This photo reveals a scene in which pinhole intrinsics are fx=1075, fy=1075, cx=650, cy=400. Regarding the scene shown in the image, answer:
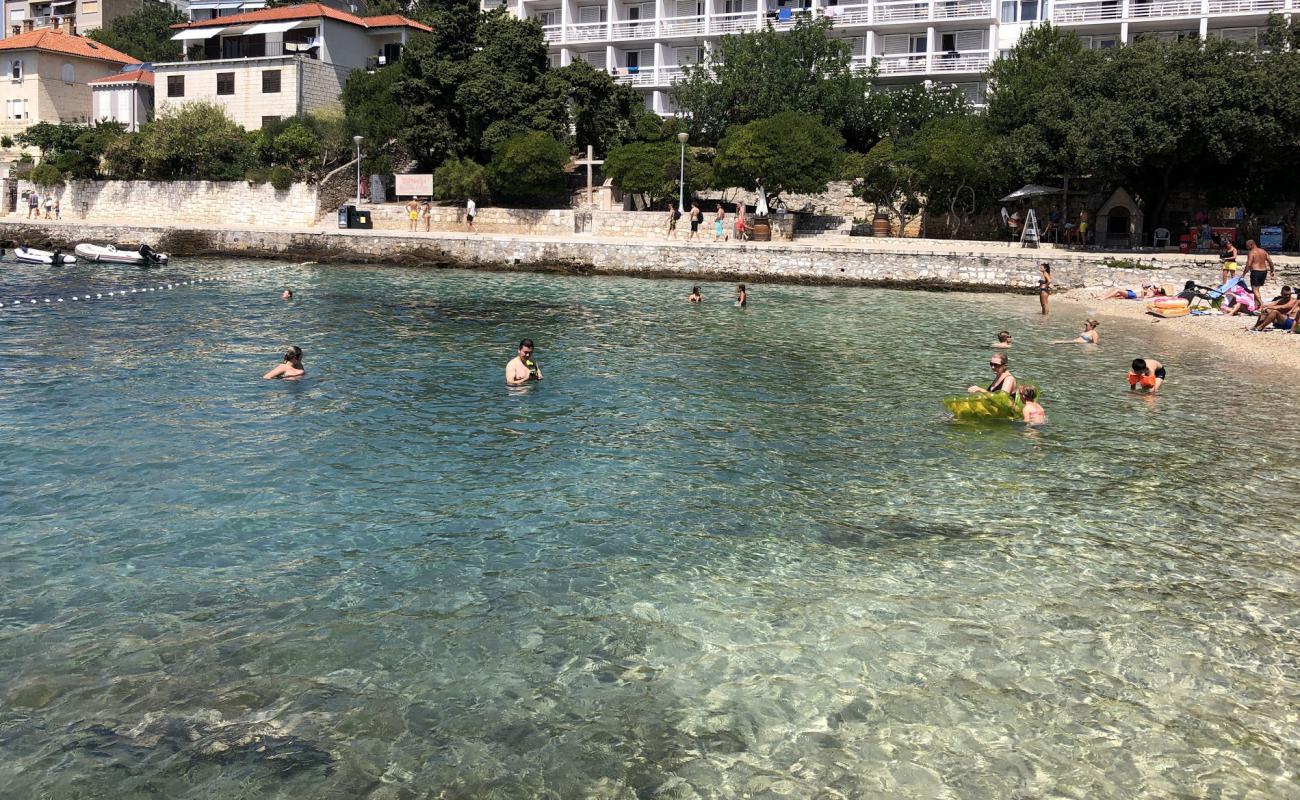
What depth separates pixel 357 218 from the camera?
43938 mm

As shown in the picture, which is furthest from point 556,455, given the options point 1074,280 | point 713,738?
point 1074,280

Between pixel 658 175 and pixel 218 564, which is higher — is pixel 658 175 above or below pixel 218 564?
above

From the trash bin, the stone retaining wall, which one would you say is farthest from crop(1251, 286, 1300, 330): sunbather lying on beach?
the trash bin

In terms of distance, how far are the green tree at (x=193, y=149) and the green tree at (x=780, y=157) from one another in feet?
77.3

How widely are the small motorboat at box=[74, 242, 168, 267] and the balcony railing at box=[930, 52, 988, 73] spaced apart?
115 ft

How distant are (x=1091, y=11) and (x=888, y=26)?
906 cm

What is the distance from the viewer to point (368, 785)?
5.84 m

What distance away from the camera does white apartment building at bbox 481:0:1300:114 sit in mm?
48156

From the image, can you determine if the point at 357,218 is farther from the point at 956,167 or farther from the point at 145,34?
the point at 145,34

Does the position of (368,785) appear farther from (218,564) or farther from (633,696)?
(218,564)

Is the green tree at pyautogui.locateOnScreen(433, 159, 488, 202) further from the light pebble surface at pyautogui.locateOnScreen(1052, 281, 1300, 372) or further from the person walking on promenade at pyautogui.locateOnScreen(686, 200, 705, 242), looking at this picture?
the light pebble surface at pyautogui.locateOnScreen(1052, 281, 1300, 372)

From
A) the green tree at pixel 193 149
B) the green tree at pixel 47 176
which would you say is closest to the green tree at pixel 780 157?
the green tree at pixel 193 149

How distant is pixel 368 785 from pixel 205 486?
20.5 ft

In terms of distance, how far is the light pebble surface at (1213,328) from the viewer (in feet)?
Answer: 67.1
